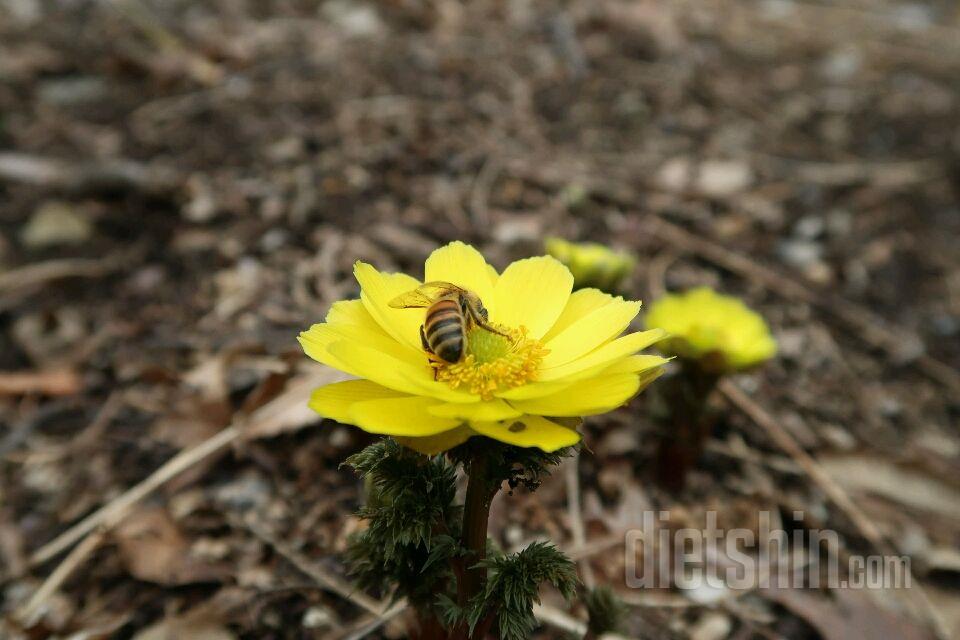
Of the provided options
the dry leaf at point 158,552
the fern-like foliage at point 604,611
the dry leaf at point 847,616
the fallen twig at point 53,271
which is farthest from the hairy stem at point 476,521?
the fallen twig at point 53,271

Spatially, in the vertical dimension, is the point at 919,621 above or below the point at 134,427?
below

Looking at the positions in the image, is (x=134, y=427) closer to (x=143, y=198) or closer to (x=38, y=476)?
(x=38, y=476)

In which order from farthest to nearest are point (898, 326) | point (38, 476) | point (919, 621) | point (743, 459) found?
point (898, 326)
point (743, 459)
point (38, 476)
point (919, 621)

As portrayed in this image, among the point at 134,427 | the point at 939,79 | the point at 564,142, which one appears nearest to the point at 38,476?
the point at 134,427

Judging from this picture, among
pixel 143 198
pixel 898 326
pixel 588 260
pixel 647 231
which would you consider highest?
pixel 588 260

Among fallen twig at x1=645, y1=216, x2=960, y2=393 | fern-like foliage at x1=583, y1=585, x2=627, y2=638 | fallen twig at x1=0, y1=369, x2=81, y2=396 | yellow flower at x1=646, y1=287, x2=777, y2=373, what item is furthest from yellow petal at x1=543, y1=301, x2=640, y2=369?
fallen twig at x1=645, y1=216, x2=960, y2=393

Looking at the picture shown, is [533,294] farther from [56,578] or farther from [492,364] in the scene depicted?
[56,578]

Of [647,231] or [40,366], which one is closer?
[40,366]

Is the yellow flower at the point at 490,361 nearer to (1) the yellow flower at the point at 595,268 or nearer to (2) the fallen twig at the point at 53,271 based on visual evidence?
(1) the yellow flower at the point at 595,268
